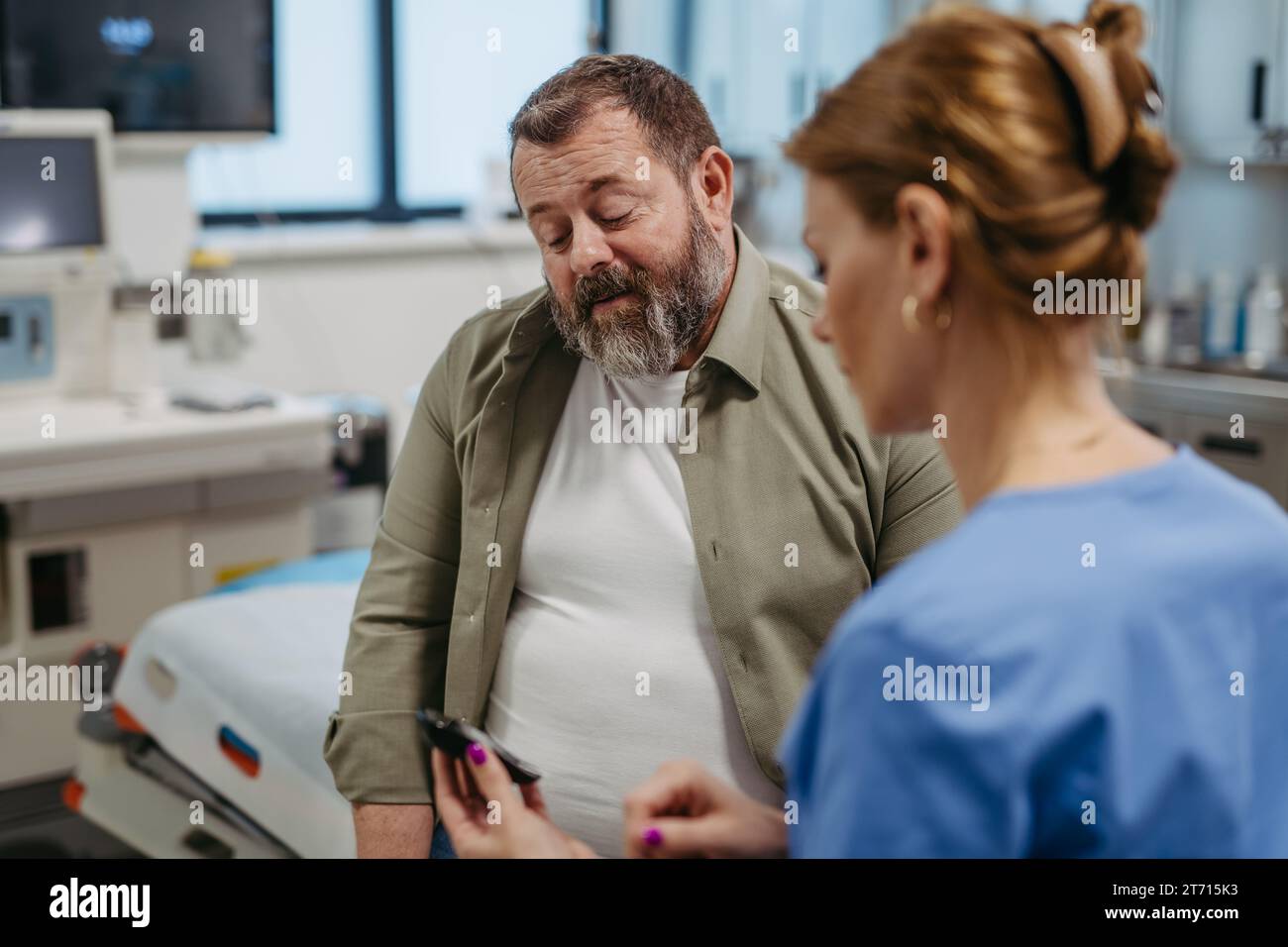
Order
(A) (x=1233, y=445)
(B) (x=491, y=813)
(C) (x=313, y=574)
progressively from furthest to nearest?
(A) (x=1233, y=445)
(C) (x=313, y=574)
(B) (x=491, y=813)

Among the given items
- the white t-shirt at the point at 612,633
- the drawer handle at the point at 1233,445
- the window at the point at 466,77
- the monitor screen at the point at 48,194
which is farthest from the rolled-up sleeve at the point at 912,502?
the window at the point at 466,77

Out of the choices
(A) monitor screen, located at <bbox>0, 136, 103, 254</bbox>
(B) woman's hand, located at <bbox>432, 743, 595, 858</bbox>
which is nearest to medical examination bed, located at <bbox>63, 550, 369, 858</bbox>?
(B) woman's hand, located at <bbox>432, 743, 595, 858</bbox>

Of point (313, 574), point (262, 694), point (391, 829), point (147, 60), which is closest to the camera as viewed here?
point (391, 829)

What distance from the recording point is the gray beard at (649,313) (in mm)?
1345

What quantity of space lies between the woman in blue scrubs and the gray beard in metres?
0.46

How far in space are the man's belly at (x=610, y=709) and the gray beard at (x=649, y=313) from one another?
0.79ft

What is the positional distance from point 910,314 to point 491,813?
54 centimetres

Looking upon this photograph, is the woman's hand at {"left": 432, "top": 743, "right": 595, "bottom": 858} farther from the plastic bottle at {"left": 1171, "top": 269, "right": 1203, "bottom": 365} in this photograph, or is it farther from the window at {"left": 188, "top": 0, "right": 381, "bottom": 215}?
the plastic bottle at {"left": 1171, "top": 269, "right": 1203, "bottom": 365}

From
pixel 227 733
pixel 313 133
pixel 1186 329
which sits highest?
pixel 313 133

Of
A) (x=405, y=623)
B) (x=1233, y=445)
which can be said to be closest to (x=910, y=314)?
(x=405, y=623)

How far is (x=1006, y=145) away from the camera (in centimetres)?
79

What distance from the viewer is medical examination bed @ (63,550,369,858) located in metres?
1.79

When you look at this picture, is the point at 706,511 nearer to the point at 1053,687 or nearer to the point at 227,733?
the point at 1053,687
